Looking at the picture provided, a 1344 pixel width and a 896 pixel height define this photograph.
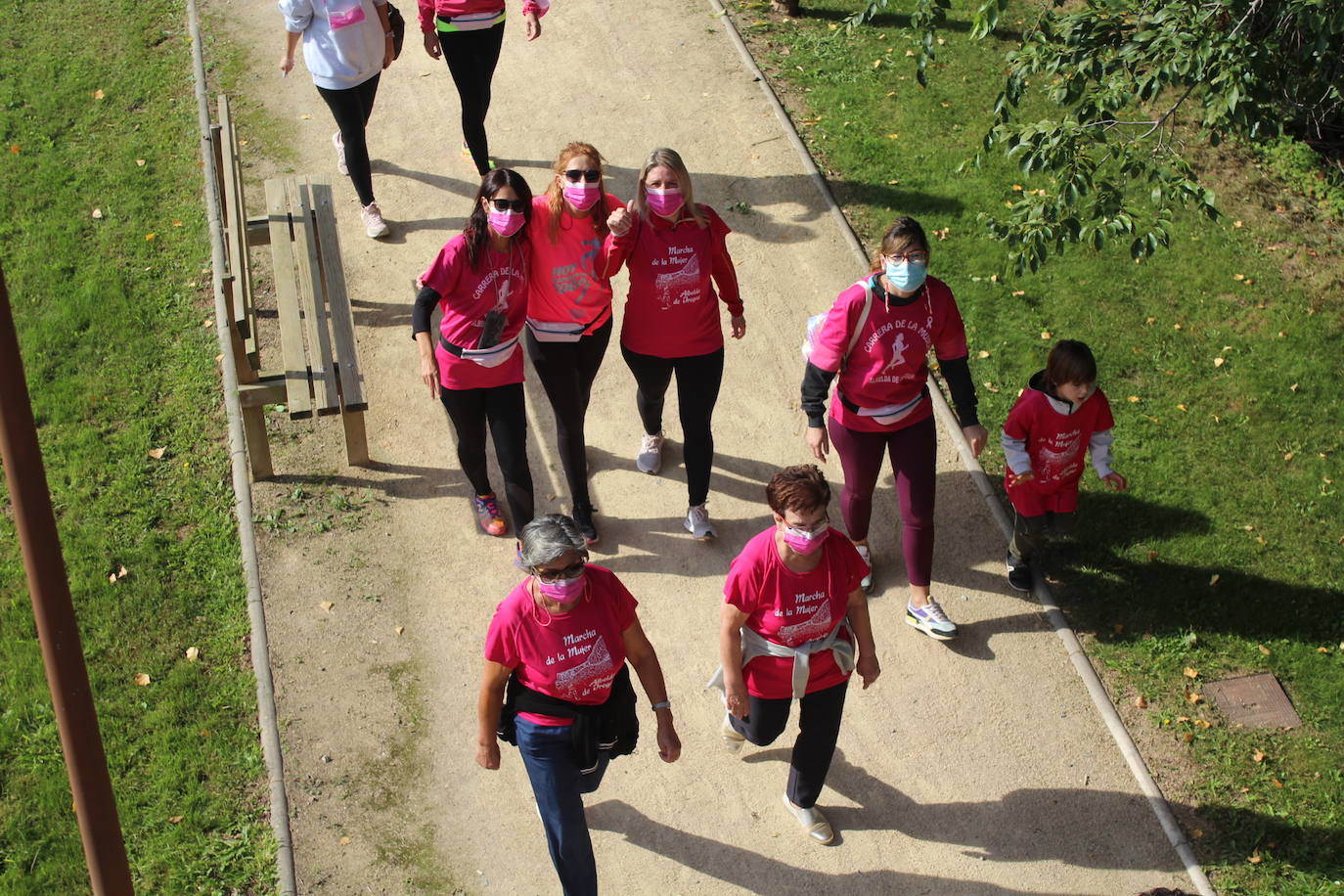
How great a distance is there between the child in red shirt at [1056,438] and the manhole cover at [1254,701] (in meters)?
1.12

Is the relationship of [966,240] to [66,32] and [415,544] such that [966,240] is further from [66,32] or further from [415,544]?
[66,32]

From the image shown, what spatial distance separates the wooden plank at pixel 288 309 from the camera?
283 inches

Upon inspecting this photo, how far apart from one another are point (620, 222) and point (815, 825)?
2.89 meters

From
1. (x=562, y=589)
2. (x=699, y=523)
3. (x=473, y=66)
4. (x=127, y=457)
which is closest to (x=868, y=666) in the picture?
(x=562, y=589)

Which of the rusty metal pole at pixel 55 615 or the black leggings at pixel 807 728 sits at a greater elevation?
the rusty metal pole at pixel 55 615

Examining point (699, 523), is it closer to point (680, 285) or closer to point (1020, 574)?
point (680, 285)

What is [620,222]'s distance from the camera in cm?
621

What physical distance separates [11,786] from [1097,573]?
5.59 metres

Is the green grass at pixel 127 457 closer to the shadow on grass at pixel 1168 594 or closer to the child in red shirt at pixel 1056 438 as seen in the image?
the child in red shirt at pixel 1056 438

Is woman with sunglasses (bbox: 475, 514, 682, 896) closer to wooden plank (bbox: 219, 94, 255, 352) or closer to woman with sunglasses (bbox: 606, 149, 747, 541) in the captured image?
woman with sunglasses (bbox: 606, 149, 747, 541)

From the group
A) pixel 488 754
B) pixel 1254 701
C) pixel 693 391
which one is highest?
pixel 693 391

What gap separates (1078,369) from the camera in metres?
6.34

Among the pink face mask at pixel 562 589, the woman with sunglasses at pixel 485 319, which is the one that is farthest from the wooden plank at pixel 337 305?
the pink face mask at pixel 562 589

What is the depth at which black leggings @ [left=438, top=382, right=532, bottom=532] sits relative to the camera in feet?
21.8
